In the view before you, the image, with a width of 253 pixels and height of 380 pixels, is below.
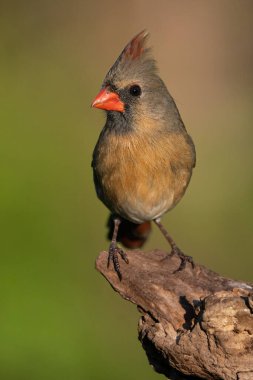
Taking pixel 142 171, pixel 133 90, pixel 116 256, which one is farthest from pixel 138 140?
pixel 116 256

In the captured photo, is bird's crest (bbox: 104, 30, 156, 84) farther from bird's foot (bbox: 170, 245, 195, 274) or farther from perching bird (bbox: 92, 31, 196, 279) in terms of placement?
bird's foot (bbox: 170, 245, 195, 274)

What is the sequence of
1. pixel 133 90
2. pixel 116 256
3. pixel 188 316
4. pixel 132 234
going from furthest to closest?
pixel 132 234 → pixel 133 90 → pixel 116 256 → pixel 188 316

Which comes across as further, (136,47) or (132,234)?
(132,234)

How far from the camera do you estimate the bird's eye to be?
4371 millimetres

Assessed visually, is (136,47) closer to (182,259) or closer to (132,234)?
(182,259)

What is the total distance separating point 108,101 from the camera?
4.31 metres

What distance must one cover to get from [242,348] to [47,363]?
182 cm

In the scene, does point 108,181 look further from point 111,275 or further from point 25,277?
point 25,277

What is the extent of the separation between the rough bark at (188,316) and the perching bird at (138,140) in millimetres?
282

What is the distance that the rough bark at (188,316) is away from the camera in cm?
316

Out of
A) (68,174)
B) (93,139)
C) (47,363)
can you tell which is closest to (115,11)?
(93,139)

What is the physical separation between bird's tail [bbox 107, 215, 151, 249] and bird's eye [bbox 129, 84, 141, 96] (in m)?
0.99

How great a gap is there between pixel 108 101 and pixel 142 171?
411 mm

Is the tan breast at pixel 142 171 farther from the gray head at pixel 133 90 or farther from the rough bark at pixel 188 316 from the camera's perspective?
the rough bark at pixel 188 316
